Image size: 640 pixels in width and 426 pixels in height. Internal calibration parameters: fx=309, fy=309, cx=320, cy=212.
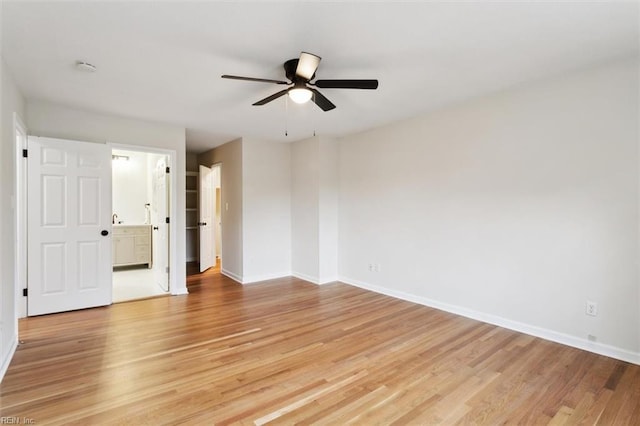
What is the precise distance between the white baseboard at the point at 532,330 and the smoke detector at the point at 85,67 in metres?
4.26

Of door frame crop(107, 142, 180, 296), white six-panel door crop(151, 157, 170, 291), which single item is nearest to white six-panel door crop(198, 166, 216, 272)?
white six-panel door crop(151, 157, 170, 291)

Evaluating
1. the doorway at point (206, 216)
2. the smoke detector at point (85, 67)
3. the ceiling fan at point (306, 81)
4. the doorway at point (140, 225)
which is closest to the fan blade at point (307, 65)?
the ceiling fan at point (306, 81)

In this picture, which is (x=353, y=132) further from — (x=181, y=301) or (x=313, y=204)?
(x=181, y=301)

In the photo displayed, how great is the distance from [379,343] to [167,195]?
141 inches

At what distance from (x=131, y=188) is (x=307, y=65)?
6.08 metres

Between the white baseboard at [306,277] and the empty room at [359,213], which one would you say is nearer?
the empty room at [359,213]

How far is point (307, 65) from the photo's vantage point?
231cm

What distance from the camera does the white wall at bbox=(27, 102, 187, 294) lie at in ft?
11.9

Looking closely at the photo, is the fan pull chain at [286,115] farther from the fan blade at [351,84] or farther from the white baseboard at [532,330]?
Answer: the white baseboard at [532,330]

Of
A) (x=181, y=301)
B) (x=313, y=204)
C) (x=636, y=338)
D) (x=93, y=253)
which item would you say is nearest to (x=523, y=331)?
(x=636, y=338)

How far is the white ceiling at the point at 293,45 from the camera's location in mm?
1953

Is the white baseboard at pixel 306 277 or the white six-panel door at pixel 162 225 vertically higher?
the white six-panel door at pixel 162 225

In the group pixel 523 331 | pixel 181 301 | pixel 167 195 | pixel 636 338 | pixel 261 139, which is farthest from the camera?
Answer: pixel 261 139

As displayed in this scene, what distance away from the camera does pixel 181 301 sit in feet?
13.9
